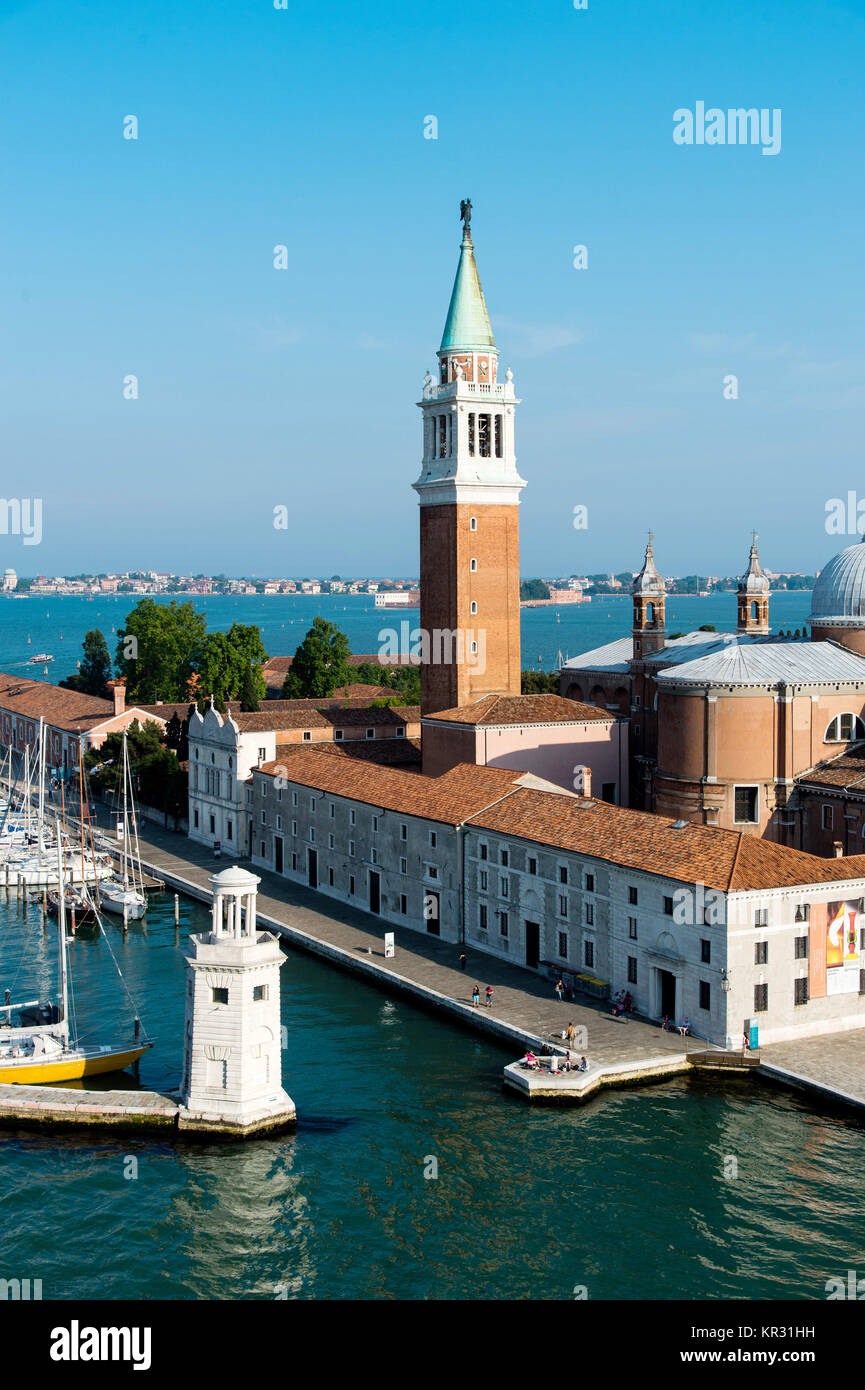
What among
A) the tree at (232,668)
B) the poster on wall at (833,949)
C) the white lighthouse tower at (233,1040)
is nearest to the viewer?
the white lighthouse tower at (233,1040)

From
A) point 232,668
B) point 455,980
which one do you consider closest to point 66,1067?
point 455,980

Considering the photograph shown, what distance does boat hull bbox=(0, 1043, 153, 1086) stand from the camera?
2894cm

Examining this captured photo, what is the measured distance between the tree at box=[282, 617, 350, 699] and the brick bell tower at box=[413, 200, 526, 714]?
2469 centimetres

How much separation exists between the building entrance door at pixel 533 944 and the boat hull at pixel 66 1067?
1040 cm

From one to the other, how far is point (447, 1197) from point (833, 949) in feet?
37.1

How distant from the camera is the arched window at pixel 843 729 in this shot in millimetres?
41344

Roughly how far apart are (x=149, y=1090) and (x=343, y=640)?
1948 inches

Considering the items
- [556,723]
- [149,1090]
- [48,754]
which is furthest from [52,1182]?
[48,754]

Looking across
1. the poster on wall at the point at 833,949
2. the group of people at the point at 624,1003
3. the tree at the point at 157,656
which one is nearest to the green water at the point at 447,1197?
the group of people at the point at 624,1003

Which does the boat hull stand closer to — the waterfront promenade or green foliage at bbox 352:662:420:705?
the waterfront promenade

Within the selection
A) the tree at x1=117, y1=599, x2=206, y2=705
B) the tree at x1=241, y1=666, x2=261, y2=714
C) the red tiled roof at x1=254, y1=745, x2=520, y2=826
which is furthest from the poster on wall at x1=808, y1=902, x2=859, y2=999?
the tree at x1=117, y1=599, x2=206, y2=705

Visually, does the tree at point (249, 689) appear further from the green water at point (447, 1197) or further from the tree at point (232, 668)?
the green water at point (447, 1197)
